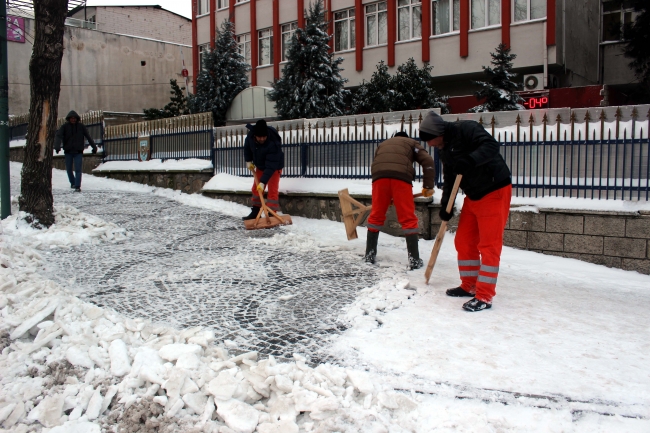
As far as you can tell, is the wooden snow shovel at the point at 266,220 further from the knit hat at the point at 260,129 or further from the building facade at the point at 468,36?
the building facade at the point at 468,36

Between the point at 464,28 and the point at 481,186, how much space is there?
52.5 feet

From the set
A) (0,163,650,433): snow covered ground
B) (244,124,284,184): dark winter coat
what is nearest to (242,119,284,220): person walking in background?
(244,124,284,184): dark winter coat

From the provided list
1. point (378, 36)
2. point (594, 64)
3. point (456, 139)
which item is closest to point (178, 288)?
point (456, 139)

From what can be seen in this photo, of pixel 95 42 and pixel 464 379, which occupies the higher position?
pixel 95 42

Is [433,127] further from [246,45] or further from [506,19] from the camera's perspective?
[246,45]

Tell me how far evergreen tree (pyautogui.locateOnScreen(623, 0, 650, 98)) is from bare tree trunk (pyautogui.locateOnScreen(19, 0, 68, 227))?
651 inches

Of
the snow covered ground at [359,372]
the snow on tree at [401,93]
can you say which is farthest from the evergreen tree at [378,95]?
the snow covered ground at [359,372]

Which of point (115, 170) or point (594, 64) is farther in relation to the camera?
point (594, 64)

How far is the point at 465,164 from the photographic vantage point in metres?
4.27

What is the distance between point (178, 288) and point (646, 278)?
16.4 feet

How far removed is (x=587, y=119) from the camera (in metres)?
6.27

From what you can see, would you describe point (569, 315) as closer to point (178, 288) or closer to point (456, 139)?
point (456, 139)

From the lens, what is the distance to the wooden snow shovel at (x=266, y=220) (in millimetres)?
8062

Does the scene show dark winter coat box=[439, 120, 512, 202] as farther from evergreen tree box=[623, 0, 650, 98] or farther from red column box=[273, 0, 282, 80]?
red column box=[273, 0, 282, 80]
